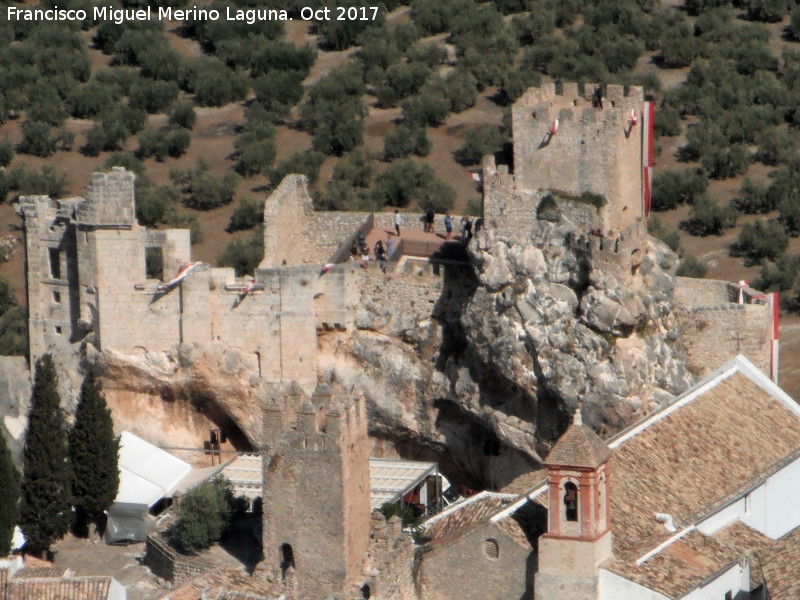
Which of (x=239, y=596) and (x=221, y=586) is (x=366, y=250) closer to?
(x=221, y=586)

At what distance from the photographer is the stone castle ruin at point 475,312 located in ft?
151

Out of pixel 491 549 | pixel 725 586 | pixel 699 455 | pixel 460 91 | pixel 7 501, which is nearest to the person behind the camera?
pixel 491 549

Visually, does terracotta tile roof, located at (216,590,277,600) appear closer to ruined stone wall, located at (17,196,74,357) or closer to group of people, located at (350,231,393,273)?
group of people, located at (350,231,393,273)

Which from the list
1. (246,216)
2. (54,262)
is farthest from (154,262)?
(54,262)

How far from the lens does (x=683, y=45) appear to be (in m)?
77.4

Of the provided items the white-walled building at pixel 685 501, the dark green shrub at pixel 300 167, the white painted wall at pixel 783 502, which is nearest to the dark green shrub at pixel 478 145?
the dark green shrub at pixel 300 167

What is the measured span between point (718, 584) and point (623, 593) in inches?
89.6

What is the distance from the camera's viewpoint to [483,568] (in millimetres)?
39156

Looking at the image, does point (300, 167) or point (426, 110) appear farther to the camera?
point (426, 110)

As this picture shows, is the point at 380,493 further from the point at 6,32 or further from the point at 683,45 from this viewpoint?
the point at 6,32

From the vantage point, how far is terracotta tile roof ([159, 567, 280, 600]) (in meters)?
40.3

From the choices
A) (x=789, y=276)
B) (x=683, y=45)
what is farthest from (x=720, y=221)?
(x=683, y=45)

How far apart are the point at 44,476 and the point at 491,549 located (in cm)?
1143

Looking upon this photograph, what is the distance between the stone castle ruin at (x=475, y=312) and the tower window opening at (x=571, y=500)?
25.1ft
